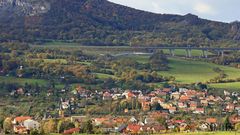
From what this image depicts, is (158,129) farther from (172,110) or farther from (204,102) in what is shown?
(204,102)

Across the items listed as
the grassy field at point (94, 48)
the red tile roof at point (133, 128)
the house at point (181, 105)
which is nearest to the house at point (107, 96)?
the house at point (181, 105)

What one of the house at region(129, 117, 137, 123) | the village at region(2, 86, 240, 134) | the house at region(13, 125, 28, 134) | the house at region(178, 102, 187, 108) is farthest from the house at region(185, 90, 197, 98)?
the house at region(13, 125, 28, 134)

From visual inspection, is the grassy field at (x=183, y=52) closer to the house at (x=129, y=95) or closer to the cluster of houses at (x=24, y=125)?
the house at (x=129, y=95)

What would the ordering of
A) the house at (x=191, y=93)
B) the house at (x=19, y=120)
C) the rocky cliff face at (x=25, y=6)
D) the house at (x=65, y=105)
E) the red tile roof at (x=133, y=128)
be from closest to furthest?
the red tile roof at (x=133, y=128) → the house at (x=19, y=120) → the house at (x=65, y=105) → the house at (x=191, y=93) → the rocky cliff face at (x=25, y=6)

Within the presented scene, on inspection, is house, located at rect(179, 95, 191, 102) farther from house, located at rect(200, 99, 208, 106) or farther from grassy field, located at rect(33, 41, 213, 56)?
grassy field, located at rect(33, 41, 213, 56)

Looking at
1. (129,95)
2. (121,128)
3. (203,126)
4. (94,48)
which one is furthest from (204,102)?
(94,48)

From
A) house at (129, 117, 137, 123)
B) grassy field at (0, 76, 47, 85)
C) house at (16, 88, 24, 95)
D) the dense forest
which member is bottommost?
house at (129, 117, 137, 123)

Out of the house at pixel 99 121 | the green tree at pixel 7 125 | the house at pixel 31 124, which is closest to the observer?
the green tree at pixel 7 125
